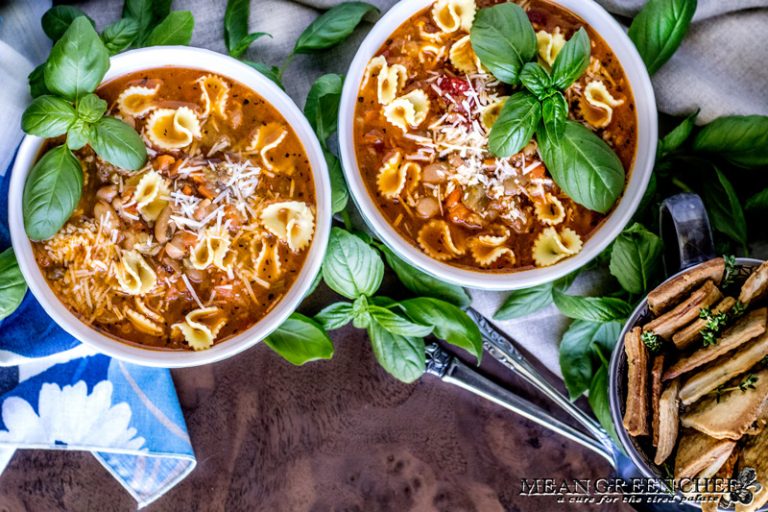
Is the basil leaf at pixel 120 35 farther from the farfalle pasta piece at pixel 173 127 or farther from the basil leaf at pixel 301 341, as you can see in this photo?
the basil leaf at pixel 301 341

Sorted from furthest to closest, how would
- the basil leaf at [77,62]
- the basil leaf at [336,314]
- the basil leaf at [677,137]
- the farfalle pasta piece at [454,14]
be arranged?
1. the basil leaf at [336,314]
2. the basil leaf at [677,137]
3. the farfalle pasta piece at [454,14]
4. the basil leaf at [77,62]

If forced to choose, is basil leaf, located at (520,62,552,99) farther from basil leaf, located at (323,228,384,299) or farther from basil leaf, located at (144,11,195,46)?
basil leaf, located at (144,11,195,46)

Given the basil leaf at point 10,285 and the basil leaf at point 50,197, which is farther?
the basil leaf at point 10,285

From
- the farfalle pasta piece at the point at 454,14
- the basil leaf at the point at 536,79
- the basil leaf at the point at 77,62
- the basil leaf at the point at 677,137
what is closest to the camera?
the basil leaf at the point at 77,62

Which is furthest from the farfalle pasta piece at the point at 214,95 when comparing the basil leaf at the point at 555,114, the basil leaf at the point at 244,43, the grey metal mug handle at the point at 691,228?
the grey metal mug handle at the point at 691,228

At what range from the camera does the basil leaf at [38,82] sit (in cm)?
254

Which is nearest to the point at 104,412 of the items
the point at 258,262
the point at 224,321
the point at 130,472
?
the point at 130,472

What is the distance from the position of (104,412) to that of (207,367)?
39cm

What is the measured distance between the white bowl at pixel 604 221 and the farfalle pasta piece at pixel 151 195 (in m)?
0.53

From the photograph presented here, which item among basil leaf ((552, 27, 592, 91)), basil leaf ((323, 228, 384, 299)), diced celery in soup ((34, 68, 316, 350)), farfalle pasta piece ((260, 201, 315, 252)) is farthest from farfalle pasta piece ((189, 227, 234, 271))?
basil leaf ((552, 27, 592, 91))

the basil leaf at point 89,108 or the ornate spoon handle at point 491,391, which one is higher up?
the basil leaf at point 89,108

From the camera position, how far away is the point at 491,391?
9.58 ft

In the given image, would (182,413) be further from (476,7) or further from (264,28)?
(476,7)

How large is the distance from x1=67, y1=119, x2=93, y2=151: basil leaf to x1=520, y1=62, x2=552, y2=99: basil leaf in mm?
1212
